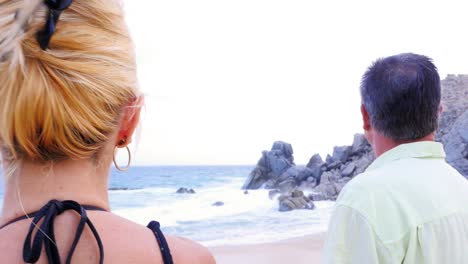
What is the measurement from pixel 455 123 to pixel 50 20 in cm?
2117

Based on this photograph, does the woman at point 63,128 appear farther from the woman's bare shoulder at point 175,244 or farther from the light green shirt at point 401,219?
the light green shirt at point 401,219

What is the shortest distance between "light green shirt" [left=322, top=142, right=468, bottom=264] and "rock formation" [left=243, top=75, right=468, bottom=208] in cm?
1655

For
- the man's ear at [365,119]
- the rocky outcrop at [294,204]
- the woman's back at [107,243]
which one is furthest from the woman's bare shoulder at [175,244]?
the rocky outcrop at [294,204]

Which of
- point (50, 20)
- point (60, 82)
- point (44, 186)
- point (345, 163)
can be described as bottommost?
point (345, 163)

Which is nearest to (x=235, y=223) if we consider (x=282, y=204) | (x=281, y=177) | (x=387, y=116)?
(x=282, y=204)

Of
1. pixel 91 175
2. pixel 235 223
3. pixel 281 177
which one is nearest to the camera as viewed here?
pixel 91 175

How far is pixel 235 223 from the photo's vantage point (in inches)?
593

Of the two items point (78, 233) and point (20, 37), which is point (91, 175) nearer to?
point (78, 233)

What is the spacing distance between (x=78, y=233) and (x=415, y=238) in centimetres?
121

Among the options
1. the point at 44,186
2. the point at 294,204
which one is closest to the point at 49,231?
the point at 44,186

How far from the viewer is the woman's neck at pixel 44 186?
95 cm

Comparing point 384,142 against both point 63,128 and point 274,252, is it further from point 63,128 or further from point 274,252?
point 274,252

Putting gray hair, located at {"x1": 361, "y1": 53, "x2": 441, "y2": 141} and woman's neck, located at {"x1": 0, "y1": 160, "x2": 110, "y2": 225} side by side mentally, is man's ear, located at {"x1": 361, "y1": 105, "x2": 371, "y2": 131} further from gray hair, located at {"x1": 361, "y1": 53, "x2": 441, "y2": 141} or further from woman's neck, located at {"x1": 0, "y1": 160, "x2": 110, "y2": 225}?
woman's neck, located at {"x1": 0, "y1": 160, "x2": 110, "y2": 225}

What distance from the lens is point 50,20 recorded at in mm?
905
